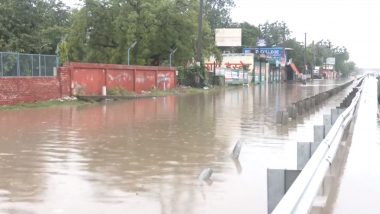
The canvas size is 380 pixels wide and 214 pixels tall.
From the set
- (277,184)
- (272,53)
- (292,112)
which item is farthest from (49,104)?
(272,53)

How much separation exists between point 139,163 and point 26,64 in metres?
19.0

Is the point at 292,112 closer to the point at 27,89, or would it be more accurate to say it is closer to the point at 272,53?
the point at 27,89

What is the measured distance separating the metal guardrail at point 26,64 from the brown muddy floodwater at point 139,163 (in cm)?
821

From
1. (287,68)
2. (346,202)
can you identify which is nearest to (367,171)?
(346,202)

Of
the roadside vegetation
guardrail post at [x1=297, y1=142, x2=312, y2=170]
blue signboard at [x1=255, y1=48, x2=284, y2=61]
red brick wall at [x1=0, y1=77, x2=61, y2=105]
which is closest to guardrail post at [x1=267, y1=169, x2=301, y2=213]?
guardrail post at [x1=297, y1=142, x2=312, y2=170]

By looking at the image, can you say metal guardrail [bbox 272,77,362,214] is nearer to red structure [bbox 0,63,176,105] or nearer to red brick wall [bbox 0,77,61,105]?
red brick wall [bbox 0,77,61,105]

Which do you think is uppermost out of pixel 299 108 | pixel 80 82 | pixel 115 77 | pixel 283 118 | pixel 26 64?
pixel 26 64

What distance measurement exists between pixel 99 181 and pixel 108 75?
1057 inches

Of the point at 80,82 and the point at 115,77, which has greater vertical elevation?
the point at 115,77

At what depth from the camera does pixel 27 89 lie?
88.8 feet

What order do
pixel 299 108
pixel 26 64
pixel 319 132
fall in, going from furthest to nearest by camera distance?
pixel 26 64 < pixel 299 108 < pixel 319 132

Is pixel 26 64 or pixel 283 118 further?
pixel 26 64

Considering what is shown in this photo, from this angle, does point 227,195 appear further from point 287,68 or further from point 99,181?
point 287,68

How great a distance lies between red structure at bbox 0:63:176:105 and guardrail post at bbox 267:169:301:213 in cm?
2126
